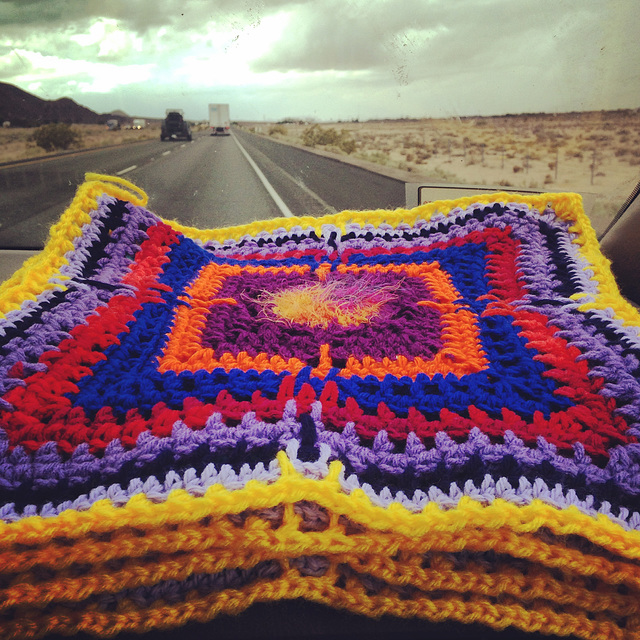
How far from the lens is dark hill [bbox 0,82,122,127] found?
139 centimetres

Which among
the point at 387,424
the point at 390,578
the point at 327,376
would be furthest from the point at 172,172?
the point at 390,578

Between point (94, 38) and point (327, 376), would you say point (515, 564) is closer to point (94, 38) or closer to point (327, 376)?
point (327, 376)

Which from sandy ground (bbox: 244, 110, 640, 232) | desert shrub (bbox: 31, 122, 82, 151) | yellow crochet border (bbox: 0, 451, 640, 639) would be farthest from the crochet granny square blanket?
desert shrub (bbox: 31, 122, 82, 151)

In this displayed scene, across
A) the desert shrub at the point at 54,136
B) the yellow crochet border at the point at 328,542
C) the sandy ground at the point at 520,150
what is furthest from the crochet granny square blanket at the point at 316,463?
the desert shrub at the point at 54,136

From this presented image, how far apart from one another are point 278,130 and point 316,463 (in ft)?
4.54

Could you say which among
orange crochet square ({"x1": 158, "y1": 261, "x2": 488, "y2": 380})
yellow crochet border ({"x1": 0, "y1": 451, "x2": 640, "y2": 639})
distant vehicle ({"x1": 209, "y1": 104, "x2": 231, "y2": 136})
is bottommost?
yellow crochet border ({"x1": 0, "y1": 451, "x2": 640, "y2": 639})

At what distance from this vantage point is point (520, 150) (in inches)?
54.0

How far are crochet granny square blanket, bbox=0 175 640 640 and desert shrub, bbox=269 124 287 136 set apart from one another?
3.22ft

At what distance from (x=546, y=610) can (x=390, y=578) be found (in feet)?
0.50

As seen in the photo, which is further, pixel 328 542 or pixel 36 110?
pixel 36 110

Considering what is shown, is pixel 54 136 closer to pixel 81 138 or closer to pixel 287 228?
pixel 81 138

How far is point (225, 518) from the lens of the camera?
413 mm

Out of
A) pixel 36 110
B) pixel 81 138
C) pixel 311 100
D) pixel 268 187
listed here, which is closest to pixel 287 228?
pixel 268 187

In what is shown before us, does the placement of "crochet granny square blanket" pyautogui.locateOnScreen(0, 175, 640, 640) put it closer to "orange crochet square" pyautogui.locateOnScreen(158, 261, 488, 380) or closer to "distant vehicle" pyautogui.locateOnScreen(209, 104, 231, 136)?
"orange crochet square" pyautogui.locateOnScreen(158, 261, 488, 380)
